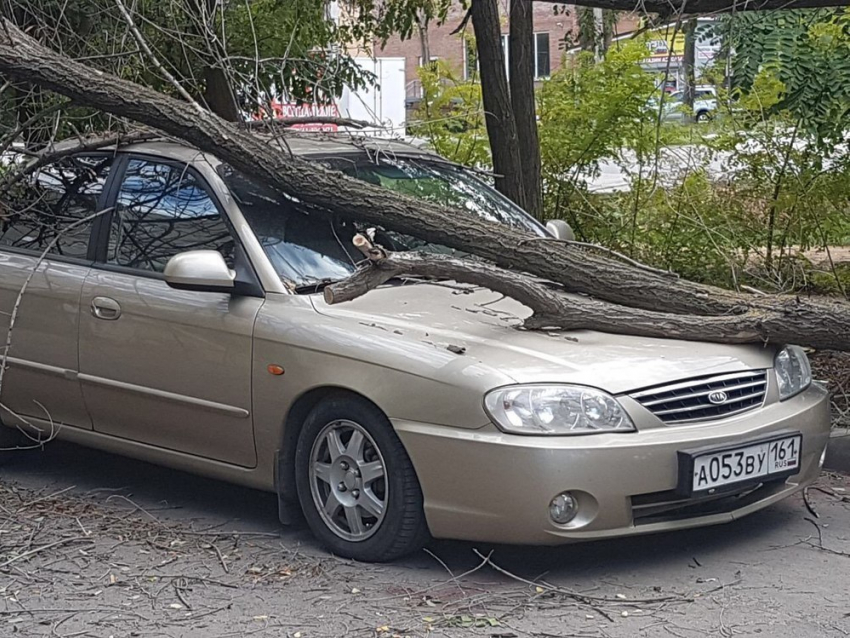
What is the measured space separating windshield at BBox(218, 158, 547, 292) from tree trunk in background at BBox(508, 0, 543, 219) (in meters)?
2.50

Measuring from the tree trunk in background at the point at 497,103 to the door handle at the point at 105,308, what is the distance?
3688 mm

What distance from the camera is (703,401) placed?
16.2 feet

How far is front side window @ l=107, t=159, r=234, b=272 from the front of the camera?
584cm

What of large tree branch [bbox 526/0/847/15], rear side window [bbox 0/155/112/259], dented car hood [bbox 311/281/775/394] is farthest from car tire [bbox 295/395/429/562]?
large tree branch [bbox 526/0/847/15]

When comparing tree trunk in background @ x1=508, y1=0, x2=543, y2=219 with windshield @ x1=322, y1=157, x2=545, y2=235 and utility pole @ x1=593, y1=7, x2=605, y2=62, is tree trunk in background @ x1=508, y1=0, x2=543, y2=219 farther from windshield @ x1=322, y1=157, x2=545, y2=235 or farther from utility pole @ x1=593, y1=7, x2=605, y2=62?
windshield @ x1=322, y1=157, x2=545, y2=235

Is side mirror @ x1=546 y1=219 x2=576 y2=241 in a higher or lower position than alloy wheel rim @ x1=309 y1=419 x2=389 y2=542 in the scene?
higher

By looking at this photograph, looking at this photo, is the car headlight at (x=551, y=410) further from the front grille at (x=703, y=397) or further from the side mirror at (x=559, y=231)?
the side mirror at (x=559, y=231)

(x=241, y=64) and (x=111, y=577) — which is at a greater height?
(x=241, y=64)

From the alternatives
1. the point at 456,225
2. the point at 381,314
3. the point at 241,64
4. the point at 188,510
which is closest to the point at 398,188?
the point at 456,225

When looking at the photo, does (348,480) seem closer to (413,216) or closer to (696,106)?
(413,216)

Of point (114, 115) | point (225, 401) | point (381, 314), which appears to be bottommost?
point (225, 401)

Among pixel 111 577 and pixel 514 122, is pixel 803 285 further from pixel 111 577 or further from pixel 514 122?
pixel 111 577

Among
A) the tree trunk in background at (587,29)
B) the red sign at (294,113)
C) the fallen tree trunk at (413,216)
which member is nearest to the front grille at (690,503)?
the fallen tree trunk at (413,216)

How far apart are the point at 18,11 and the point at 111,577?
174 inches
